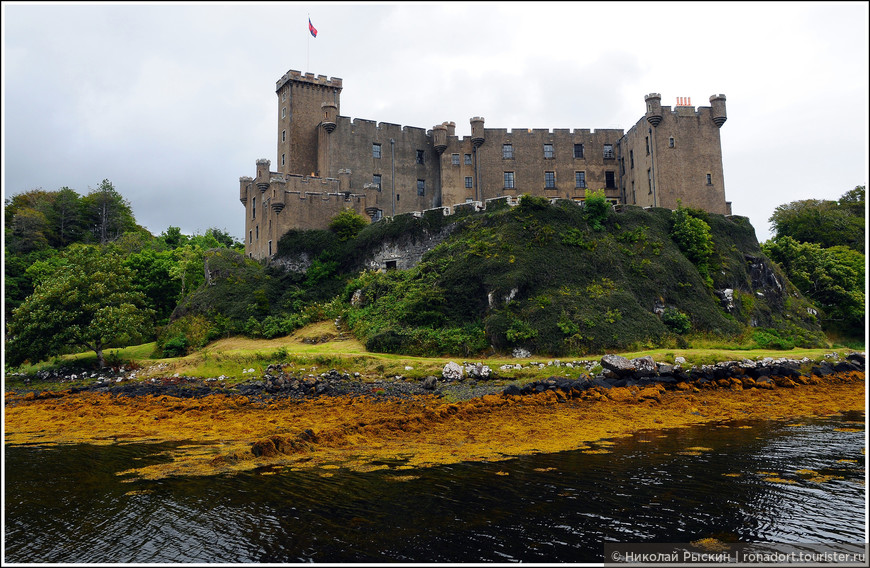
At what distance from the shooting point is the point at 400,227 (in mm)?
40062

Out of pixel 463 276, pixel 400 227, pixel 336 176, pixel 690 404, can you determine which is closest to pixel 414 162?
pixel 336 176

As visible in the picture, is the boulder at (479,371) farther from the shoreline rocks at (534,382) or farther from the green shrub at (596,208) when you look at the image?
the green shrub at (596,208)

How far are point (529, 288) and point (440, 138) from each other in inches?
956

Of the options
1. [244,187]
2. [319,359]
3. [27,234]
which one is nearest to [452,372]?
[319,359]

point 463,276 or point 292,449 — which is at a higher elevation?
point 463,276

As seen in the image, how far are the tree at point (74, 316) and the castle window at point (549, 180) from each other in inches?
1381

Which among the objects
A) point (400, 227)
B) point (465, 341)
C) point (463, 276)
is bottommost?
point (465, 341)

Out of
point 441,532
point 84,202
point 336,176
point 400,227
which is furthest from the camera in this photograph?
point 84,202

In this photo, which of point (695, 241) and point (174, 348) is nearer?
point (174, 348)

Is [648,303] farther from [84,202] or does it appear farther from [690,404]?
[84,202]

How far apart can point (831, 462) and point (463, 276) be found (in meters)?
A: 23.5

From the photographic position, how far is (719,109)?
148ft

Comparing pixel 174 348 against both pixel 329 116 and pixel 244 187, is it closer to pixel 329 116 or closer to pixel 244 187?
pixel 244 187

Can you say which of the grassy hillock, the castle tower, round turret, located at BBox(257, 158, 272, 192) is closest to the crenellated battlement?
the castle tower
